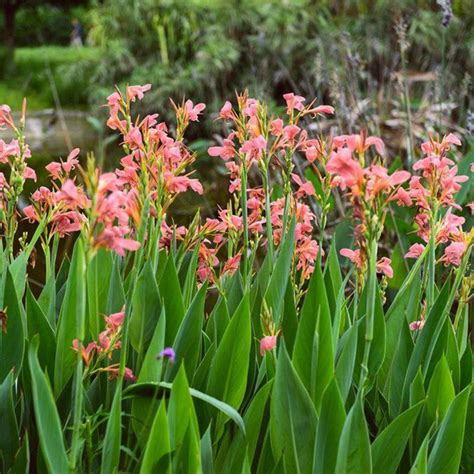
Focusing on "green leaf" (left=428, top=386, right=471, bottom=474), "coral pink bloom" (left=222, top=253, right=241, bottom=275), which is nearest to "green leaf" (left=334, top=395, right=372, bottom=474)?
"green leaf" (left=428, top=386, right=471, bottom=474)

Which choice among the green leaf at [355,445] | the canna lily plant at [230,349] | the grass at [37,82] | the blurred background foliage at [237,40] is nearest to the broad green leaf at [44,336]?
the canna lily plant at [230,349]

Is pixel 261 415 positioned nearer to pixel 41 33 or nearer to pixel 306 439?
pixel 306 439

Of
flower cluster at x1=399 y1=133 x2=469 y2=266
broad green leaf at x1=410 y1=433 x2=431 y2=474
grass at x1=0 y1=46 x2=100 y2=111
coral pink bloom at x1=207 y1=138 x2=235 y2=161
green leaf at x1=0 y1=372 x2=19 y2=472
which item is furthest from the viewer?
grass at x1=0 y1=46 x2=100 y2=111

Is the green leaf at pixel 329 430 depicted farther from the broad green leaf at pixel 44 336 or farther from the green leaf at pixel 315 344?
the broad green leaf at pixel 44 336

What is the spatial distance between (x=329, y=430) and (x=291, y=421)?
66 mm

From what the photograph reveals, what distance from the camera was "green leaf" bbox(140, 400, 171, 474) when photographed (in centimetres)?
96

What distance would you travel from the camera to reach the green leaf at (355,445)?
3.25 feet

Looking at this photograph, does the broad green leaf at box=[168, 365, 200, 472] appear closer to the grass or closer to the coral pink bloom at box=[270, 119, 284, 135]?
the coral pink bloom at box=[270, 119, 284, 135]

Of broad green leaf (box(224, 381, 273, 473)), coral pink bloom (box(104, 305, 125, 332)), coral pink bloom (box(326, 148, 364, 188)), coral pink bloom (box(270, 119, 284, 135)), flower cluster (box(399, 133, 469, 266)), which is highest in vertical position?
coral pink bloom (box(326, 148, 364, 188))

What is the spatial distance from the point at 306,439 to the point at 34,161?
220 inches

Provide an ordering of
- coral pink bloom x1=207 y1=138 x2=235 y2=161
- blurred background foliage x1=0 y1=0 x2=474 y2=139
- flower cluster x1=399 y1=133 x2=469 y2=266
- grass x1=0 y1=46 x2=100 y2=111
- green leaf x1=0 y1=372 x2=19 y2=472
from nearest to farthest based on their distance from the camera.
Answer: green leaf x1=0 y1=372 x2=19 y2=472
flower cluster x1=399 y1=133 x2=469 y2=266
coral pink bloom x1=207 y1=138 x2=235 y2=161
blurred background foliage x1=0 y1=0 x2=474 y2=139
grass x1=0 y1=46 x2=100 y2=111

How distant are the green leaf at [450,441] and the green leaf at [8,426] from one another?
1.88 ft

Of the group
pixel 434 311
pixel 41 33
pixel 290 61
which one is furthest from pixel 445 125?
pixel 41 33

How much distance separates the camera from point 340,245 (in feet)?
8.20
